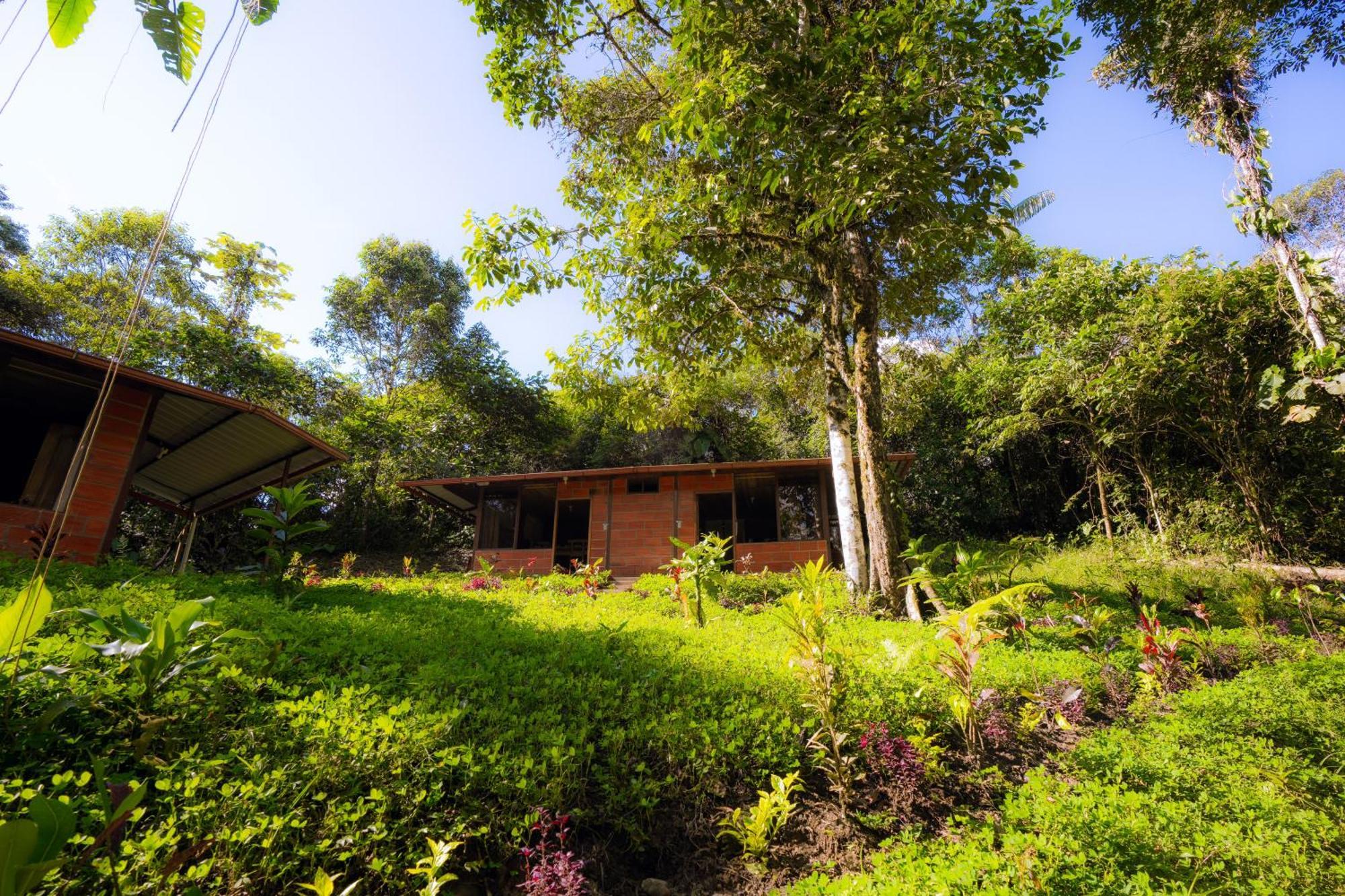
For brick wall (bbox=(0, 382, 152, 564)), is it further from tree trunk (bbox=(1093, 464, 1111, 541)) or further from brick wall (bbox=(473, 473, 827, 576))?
tree trunk (bbox=(1093, 464, 1111, 541))

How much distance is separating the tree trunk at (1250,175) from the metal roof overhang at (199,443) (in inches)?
577

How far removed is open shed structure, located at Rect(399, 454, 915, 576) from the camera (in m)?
14.6

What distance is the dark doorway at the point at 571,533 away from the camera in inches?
682

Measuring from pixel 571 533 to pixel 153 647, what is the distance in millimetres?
18649

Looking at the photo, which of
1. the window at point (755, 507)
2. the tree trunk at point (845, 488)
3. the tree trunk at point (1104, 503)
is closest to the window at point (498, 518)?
the window at point (755, 507)

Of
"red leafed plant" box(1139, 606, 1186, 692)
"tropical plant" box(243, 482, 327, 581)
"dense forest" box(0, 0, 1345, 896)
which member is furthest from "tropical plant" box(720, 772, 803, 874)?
"tropical plant" box(243, 482, 327, 581)

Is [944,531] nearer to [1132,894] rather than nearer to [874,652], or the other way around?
[874,652]

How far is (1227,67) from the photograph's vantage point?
709 cm

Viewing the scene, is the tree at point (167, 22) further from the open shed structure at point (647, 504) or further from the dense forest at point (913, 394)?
the open shed structure at point (647, 504)

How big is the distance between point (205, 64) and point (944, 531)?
19.9 metres

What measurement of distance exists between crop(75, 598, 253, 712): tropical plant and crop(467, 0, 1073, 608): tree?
18.0 feet

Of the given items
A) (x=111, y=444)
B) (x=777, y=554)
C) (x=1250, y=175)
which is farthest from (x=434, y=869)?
(x=777, y=554)

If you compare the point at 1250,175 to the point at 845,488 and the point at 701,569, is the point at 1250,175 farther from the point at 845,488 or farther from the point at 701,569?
the point at 701,569

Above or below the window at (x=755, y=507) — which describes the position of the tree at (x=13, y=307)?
above
